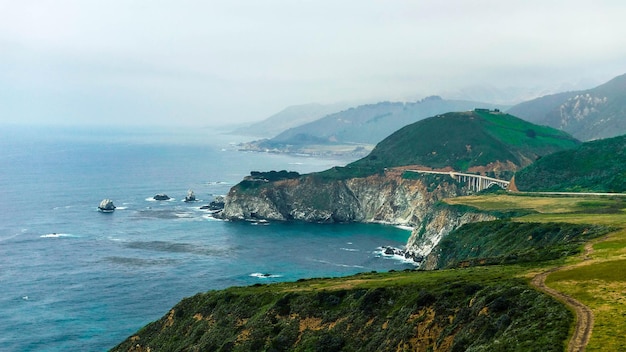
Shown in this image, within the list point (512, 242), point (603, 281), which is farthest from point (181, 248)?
point (603, 281)

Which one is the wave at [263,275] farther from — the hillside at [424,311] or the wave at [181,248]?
the hillside at [424,311]

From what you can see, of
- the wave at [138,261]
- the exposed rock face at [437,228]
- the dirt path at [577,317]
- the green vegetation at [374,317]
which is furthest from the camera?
the exposed rock face at [437,228]

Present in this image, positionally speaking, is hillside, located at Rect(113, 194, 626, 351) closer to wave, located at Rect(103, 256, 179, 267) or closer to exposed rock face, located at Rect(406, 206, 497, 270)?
exposed rock face, located at Rect(406, 206, 497, 270)

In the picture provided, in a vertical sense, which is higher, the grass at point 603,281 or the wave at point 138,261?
the grass at point 603,281

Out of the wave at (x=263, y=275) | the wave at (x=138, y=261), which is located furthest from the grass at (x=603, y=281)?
the wave at (x=138, y=261)

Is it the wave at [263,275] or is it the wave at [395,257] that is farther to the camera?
the wave at [395,257]

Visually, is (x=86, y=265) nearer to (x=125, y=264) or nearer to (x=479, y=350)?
(x=125, y=264)

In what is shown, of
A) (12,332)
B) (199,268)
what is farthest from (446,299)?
(199,268)

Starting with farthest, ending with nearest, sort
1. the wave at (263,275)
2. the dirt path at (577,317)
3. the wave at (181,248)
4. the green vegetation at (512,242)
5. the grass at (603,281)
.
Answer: the wave at (181,248)
the wave at (263,275)
the green vegetation at (512,242)
the grass at (603,281)
the dirt path at (577,317)
